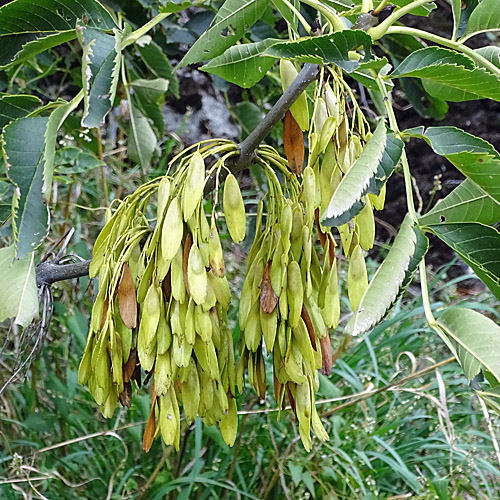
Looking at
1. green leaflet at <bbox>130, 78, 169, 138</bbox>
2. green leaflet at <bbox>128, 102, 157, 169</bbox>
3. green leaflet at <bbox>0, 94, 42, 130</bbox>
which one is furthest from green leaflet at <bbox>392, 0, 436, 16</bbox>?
green leaflet at <bbox>128, 102, 157, 169</bbox>

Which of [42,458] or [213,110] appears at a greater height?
[213,110]

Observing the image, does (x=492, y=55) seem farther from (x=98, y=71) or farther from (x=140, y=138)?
(x=140, y=138)

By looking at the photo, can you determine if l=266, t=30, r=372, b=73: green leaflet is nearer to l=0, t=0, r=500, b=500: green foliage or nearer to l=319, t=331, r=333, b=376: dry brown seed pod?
l=0, t=0, r=500, b=500: green foliage

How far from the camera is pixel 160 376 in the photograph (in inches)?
19.3

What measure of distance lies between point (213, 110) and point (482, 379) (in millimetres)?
1782

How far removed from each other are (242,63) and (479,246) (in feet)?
0.83

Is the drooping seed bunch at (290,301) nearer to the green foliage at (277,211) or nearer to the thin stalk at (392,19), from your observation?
the green foliage at (277,211)

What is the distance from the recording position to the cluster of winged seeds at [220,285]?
0.48 metres

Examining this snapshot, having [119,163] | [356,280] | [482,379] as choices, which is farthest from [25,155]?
[119,163]

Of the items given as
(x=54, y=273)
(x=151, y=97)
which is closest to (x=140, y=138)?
(x=151, y=97)

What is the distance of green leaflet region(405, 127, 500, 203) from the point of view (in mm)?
429

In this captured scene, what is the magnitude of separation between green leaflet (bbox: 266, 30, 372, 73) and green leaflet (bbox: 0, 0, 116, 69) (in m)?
0.22

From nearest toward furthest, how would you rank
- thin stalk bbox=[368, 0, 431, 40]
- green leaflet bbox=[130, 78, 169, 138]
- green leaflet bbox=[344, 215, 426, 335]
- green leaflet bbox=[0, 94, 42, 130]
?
green leaflet bbox=[344, 215, 426, 335] < thin stalk bbox=[368, 0, 431, 40] < green leaflet bbox=[0, 94, 42, 130] < green leaflet bbox=[130, 78, 169, 138]

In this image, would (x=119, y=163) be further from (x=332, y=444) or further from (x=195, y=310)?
(x=195, y=310)
